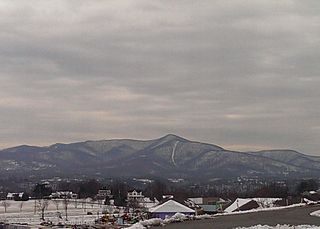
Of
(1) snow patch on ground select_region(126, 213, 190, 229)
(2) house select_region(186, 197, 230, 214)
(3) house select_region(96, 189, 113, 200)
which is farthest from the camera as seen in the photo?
(3) house select_region(96, 189, 113, 200)

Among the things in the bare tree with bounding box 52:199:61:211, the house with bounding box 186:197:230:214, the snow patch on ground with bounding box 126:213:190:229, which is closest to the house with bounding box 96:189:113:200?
the bare tree with bounding box 52:199:61:211

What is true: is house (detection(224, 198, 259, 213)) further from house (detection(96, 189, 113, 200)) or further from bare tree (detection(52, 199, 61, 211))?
house (detection(96, 189, 113, 200))

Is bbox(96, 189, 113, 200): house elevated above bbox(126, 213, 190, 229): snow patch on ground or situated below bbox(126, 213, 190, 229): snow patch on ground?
above

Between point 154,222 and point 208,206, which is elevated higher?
point 154,222

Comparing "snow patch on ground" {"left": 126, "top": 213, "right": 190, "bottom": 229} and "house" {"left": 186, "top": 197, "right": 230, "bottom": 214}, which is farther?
"house" {"left": 186, "top": 197, "right": 230, "bottom": 214}

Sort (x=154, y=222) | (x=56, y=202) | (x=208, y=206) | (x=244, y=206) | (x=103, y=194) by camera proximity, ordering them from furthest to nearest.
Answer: (x=103, y=194) → (x=56, y=202) → (x=208, y=206) → (x=244, y=206) → (x=154, y=222)

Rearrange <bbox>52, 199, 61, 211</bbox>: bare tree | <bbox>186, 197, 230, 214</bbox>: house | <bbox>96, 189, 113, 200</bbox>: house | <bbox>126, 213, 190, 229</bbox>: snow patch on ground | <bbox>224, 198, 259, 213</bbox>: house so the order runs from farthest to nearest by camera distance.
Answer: <bbox>96, 189, 113, 200</bbox>: house
<bbox>52, 199, 61, 211</bbox>: bare tree
<bbox>186, 197, 230, 214</bbox>: house
<bbox>224, 198, 259, 213</bbox>: house
<bbox>126, 213, 190, 229</bbox>: snow patch on ground

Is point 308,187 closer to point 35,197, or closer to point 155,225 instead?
point 35,197

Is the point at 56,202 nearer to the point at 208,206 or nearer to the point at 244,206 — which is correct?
the point at 208,206

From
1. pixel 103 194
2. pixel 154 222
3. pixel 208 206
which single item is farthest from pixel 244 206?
pixel 103 194

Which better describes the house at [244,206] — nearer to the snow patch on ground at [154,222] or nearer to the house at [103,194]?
the snow patch on ground at [154,222]

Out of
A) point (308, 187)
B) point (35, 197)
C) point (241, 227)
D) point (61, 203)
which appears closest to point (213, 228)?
point (241, 227)
